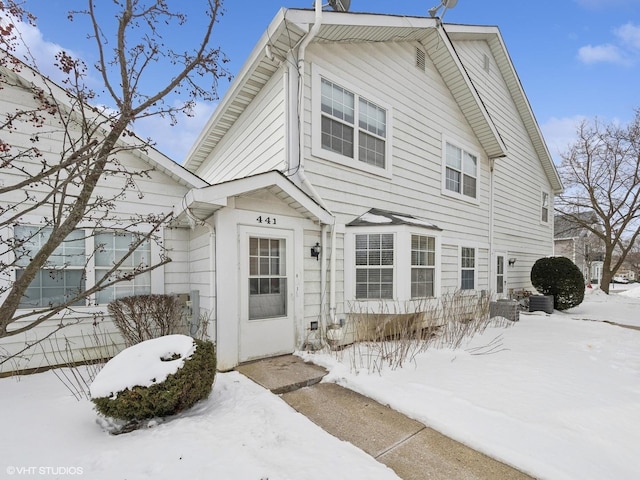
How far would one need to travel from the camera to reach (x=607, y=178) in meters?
18.0

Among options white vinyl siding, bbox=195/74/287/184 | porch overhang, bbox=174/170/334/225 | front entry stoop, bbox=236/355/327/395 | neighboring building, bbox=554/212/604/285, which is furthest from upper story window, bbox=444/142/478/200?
neighboring building, bbox=554/212/604/285

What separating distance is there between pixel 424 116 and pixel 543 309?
26.9 feet

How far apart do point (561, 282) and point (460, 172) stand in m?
→ 6.08

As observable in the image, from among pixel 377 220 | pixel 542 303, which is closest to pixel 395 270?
pixel 377 220

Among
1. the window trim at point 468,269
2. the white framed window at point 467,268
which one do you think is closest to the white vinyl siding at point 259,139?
the window trim at point 468,269

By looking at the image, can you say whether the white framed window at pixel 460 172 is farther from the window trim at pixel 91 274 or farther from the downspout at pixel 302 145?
the window trim at pixel 91 274

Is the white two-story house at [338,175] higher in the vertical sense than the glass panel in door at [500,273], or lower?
higher

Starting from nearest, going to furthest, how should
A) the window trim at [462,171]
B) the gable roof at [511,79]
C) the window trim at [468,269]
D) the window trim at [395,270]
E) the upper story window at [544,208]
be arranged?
1. the window trim at [395,270]
2. the window trim at [462,171]
3. the window trim at [468,269]
4. the gable roof at [511,79]
5. the upper story window at [544,208]

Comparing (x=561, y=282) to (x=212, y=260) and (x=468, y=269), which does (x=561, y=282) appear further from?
(x=212, y=260)

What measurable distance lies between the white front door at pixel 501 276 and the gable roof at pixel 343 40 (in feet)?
12.4

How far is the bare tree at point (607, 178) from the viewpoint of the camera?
678 inches

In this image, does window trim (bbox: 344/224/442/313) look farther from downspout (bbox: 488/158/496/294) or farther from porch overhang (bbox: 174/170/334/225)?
downspout (bbox: 488/158/496/294)

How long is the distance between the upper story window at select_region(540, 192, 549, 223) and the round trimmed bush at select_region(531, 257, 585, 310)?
3238 millimetres

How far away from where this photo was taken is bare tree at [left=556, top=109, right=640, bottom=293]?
56.5ft
